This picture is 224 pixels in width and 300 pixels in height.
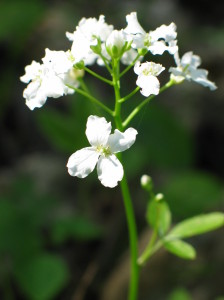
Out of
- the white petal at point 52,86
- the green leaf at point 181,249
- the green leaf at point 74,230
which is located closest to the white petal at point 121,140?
the white petal at point 52,86

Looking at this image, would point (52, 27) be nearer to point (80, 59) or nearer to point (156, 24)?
point (156, 24)

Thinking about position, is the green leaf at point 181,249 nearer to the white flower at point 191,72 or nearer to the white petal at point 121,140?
the white petal at point 121,140

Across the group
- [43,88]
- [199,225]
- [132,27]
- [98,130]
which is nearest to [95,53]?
[132,27]

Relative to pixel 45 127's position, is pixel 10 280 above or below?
below

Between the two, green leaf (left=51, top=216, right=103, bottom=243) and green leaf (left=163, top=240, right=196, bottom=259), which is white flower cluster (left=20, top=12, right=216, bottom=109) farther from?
green leaf (left=51, top=216, right=103, bottom=243)

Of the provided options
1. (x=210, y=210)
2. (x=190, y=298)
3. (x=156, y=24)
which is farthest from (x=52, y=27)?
(x=190, y=298)

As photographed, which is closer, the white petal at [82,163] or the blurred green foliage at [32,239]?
the white petal at [82,163]
